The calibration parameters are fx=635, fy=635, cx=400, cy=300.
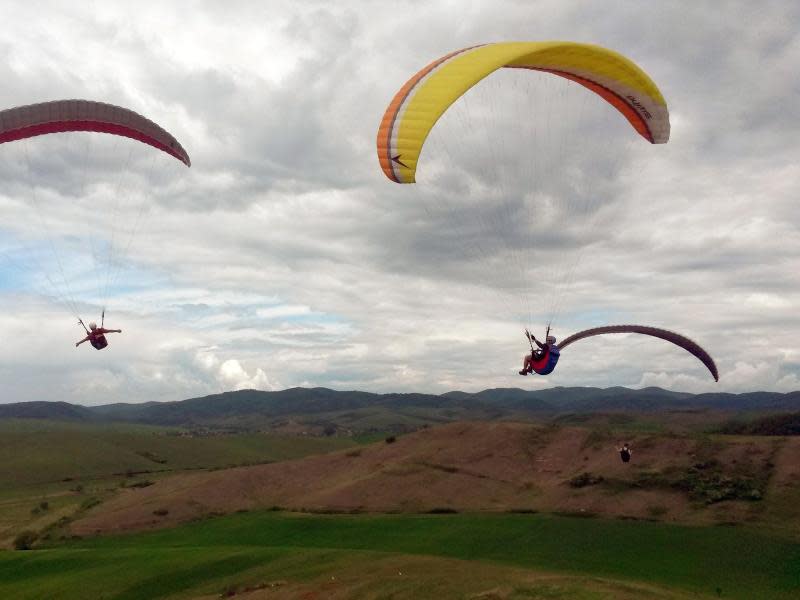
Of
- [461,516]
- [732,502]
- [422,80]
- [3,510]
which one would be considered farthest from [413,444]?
[422,80]

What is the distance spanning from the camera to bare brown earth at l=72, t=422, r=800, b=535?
4722 centimetres

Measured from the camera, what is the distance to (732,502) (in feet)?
143

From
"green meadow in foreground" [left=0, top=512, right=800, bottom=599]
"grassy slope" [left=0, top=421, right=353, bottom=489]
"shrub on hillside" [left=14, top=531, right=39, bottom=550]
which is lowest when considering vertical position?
"shrub on hillside" [left=14, top=531, right=39, bottom=550]

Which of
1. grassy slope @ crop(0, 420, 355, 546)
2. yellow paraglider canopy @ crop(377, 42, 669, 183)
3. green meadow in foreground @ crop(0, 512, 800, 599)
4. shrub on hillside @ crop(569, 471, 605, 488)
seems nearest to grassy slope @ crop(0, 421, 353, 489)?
grassy slope @ crop(0, 420, 355, 546)

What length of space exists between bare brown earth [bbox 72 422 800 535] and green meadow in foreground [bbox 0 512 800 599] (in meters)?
4.58

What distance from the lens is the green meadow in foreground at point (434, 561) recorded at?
28983 millimetres

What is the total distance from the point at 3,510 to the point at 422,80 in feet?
238

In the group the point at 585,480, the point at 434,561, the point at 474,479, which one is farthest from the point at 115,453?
the point at 434,561

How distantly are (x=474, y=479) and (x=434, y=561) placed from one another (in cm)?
2674

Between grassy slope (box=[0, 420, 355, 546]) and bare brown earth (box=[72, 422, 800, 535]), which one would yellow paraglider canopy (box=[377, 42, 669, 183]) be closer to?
bare brown earth (box=[72, 422, 800, 535])

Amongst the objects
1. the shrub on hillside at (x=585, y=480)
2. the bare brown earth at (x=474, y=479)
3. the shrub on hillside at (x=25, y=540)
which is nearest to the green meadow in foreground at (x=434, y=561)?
the bare brown earth at (x=474, y=479)

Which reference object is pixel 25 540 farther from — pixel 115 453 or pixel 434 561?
pixel 115 453

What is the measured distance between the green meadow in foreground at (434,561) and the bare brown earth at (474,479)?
4.58m

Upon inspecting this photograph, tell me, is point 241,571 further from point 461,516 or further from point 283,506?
point 283,506
